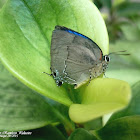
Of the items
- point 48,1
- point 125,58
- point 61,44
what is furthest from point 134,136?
point 125,58

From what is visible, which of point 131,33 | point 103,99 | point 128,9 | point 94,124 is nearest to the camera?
point 103,99

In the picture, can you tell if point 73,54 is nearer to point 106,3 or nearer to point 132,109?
point 132,109

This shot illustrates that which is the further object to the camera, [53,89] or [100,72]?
[100,72]

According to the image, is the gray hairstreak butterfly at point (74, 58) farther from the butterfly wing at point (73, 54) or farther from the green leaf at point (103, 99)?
the green leaf at point (103, 99)

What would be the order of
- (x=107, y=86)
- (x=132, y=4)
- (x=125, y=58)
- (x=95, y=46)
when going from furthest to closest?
(x=132, y=4)
(x=125, y=58)
(x=95, y=46)
(x=107, y=86)

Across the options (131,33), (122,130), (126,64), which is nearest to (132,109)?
(122,130)

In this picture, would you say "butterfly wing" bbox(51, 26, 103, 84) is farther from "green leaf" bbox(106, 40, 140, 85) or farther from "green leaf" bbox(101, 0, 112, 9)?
"green leaf" bbox(101, 0, 112, 9)

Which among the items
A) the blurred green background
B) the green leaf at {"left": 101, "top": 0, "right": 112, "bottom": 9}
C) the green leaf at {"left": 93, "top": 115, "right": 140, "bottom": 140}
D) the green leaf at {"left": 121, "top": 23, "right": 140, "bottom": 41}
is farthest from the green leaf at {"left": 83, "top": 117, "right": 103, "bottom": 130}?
the green leaf at {"left": 101, "top": 0, "right": 112, "bottom": 9}

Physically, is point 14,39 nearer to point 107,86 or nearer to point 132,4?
point 107,86
